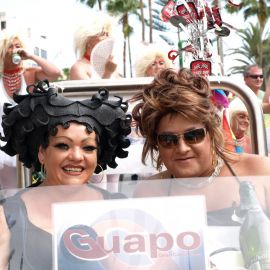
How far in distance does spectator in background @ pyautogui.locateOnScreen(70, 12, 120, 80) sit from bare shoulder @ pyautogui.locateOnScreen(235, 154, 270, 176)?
197 cm

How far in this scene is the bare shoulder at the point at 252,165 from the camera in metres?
2.04

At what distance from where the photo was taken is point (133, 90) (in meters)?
2.78

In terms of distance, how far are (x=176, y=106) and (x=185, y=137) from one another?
0.39ft

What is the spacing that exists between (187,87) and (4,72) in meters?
Result: 2.06

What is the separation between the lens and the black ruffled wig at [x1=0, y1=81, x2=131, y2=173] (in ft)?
6.54

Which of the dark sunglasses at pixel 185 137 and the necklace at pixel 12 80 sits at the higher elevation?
the necklace at pixel 12 80

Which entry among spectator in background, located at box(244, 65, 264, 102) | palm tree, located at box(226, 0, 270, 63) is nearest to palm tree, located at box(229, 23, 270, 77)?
palm tree, located at box(226, 0, 270, 63)

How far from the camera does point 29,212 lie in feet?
5.61

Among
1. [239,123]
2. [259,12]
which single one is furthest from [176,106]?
[259,12]

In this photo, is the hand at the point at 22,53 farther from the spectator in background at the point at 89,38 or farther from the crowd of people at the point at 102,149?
the crowd of people at the point at 102,149

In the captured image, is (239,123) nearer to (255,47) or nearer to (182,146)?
(182,146)

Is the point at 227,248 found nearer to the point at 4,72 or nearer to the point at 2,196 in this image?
the point at 2,196

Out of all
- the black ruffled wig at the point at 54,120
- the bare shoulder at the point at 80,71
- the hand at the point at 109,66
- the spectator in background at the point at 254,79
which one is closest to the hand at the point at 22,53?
the bare shoulder at the point at 80,71

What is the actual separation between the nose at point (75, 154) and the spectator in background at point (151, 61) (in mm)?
2431
